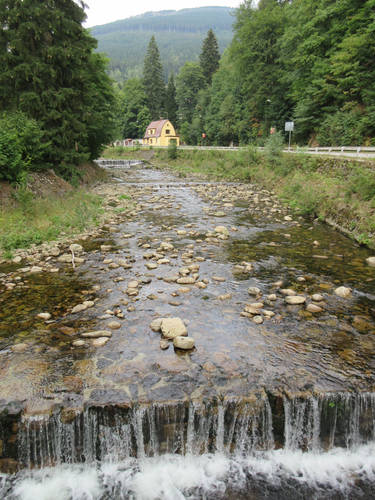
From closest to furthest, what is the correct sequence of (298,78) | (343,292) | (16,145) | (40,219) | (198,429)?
(198,429) < (343,292) < (40,219) < (16,145) < (298,78)

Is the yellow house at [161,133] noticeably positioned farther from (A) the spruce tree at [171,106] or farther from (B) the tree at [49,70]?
(B) the tree at [49,70]

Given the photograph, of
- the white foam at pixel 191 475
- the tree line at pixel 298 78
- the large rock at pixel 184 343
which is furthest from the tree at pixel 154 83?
the white foam at pixel 191 475

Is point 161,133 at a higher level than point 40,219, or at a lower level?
higher

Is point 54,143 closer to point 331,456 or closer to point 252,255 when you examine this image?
point 252,255

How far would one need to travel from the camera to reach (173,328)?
5785 millimetres

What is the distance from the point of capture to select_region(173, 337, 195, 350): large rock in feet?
17.6

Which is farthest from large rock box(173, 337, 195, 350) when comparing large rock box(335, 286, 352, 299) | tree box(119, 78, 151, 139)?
tree box(119, 78, 151, 139)

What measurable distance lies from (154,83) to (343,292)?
3191 inches

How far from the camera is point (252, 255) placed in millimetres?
9797

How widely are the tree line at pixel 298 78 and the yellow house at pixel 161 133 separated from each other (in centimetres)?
675

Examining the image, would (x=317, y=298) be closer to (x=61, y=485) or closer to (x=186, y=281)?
(x=186, y=281)

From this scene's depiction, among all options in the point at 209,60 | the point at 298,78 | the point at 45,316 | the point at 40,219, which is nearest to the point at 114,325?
the point at 45,316

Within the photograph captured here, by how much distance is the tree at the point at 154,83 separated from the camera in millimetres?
76125

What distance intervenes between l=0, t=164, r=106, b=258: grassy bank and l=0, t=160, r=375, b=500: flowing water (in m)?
3.62
